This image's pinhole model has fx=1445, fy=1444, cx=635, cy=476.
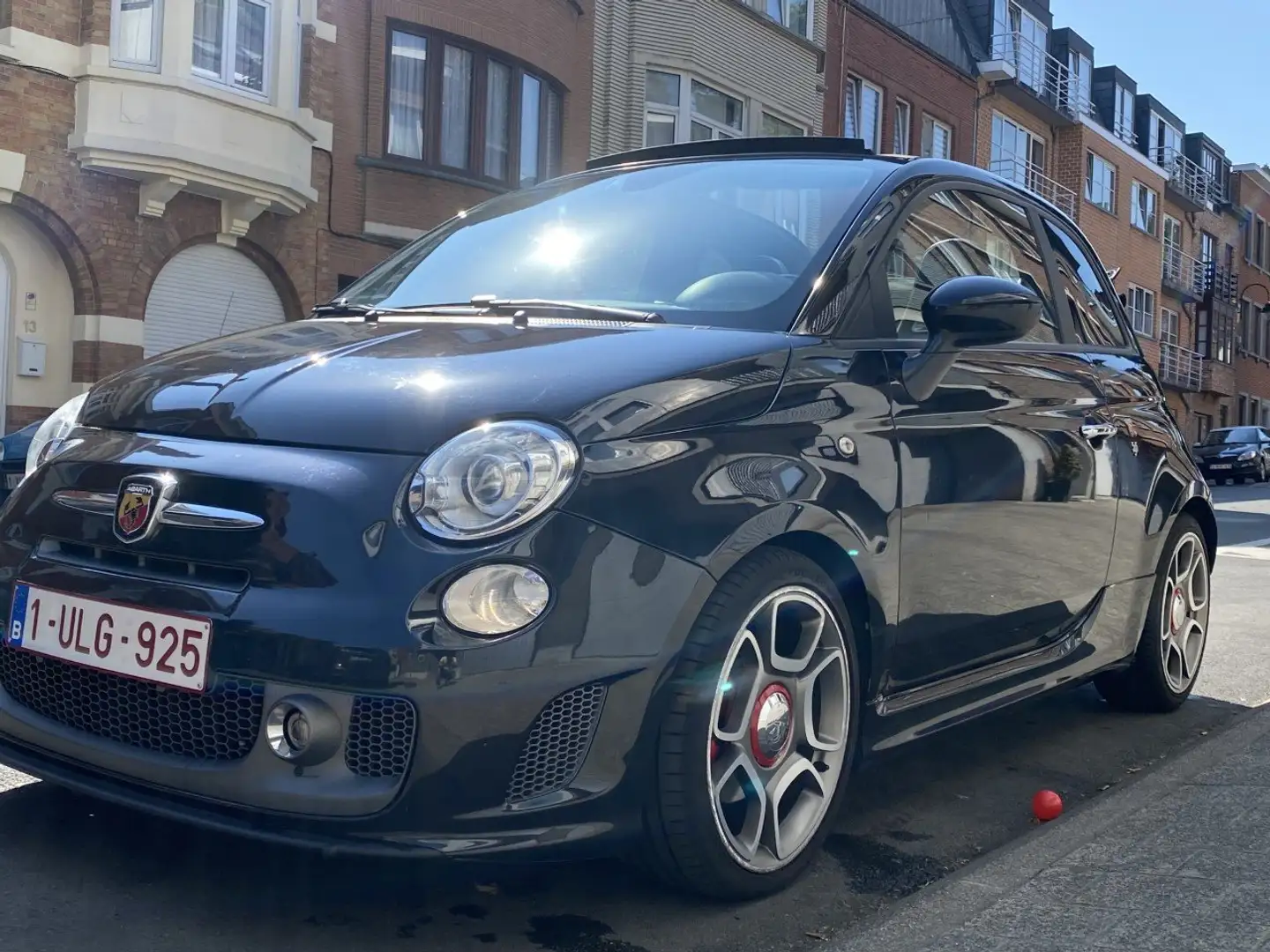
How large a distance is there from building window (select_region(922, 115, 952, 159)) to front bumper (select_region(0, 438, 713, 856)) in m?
27.6

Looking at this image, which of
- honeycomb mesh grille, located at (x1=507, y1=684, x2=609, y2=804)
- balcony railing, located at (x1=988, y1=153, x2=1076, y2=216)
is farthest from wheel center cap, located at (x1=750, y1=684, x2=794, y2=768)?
balcony railing, located at (x1=988, y1=153, x2=1076, y2=216)

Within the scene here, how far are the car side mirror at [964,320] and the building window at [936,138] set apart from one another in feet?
86.7

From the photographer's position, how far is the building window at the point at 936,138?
96.0 ft

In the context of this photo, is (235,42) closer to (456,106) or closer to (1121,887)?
(456,106)

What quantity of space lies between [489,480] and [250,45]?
13.4m

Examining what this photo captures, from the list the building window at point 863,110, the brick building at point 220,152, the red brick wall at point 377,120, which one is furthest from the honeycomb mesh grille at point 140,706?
the building window at point 863,110


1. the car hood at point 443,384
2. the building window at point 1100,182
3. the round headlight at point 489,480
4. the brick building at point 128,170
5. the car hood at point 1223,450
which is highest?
the building window at point 1100,182

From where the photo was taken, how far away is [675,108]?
68.5 feet

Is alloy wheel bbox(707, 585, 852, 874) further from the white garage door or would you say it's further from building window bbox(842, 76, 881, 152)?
building window bbox(842, 76, 881, 152)

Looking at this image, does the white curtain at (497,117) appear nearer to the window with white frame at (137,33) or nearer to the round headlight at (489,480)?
the window with white frame at (137,33)

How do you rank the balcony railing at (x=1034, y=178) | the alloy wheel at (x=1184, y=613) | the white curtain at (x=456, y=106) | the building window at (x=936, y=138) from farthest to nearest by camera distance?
the balcony railing at (x=1034, y=178) → the building window at (x=936, y=138) → the white curtain at (x=456, y=106) → the alloy wheel at (x=1184, y=613)

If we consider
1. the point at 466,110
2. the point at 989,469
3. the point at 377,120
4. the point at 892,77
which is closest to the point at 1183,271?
the point at 892,77

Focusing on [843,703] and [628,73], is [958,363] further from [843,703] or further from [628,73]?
[628,73]

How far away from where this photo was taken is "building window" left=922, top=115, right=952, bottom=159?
2927 centimetres
